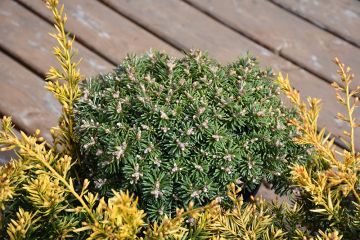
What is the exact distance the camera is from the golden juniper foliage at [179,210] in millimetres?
997

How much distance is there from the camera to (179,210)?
983 mm

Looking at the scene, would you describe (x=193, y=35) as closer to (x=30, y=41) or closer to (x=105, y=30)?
(x=105, y=30)

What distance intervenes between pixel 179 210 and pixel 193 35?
1.45 meters

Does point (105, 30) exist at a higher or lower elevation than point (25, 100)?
higher

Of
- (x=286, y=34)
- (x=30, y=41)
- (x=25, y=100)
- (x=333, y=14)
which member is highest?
(x=333, y=14)

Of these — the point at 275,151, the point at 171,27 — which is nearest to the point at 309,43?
the point at 171,27

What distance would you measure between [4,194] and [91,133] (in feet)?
1.09

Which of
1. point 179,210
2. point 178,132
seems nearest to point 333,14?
point 178,132

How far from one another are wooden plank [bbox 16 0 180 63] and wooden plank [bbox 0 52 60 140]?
11.5 inches

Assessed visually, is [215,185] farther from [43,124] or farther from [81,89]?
[43,124]

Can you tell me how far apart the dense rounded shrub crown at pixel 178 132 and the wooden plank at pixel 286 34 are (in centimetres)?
92

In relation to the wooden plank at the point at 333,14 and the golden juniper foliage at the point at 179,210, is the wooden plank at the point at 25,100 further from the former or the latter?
the wooden plank at the point at 333,14

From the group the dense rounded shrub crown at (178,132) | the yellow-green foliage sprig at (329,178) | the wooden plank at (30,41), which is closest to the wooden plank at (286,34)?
the wooden plank at (30,41)

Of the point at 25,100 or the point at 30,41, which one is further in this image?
the point at 30,41
